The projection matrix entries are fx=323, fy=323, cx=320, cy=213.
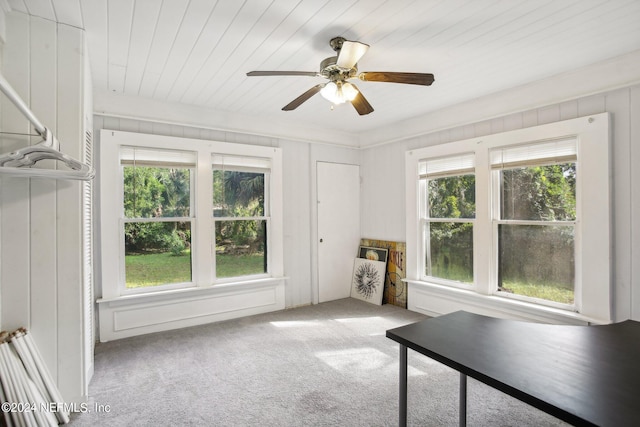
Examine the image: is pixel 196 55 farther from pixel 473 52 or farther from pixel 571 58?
pixel 571 58

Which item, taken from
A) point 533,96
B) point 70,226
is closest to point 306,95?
point 70,226

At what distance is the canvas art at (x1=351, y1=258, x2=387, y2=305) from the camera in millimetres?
4586

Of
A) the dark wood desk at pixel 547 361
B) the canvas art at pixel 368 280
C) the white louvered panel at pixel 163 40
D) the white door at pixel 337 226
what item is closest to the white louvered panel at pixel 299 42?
the white louvered panel at pixel 163 40

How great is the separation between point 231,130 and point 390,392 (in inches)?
129

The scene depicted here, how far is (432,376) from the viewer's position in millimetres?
2580

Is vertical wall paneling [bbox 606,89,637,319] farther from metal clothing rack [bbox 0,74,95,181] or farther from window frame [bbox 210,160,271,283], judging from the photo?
metal clothing rack [bbox 0,74,95,181]

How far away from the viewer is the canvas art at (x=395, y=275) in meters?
4.41

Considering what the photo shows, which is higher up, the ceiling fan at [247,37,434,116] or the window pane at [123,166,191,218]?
the ceiling fan at [247,37,434,116]

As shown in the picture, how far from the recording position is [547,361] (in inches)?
52.1

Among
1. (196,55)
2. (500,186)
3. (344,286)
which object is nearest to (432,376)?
(500,186)

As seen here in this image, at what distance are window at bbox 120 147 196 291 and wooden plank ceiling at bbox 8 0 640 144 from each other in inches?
29.2

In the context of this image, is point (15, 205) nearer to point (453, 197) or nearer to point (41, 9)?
point (41, 9)

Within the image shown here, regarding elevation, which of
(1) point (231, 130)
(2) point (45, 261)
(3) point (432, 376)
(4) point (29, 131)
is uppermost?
(1) point (231, 130)

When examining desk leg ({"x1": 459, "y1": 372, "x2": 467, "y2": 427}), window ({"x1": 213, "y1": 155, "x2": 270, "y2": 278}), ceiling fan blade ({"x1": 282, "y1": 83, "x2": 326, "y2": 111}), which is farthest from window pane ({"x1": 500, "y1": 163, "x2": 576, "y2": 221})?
window ({"x1": 213, "y1": 155, "x2": 270, "y2": 278})
